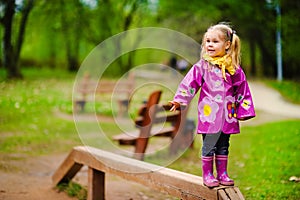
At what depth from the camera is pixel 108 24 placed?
103ft

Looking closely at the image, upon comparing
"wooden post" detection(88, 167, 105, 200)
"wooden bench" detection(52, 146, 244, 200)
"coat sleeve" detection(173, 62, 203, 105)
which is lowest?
"wooden post" detection(88, 167, 105, 200)

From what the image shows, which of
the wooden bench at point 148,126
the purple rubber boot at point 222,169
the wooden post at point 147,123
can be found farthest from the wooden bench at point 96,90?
the purple rubber boot at point 222,169

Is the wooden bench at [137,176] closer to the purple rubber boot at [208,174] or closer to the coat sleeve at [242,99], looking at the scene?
the purple rubber boot at [208,174]

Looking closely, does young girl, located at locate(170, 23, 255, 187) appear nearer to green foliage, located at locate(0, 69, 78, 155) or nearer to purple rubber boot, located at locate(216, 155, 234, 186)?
purple rubber boot, located at locate(216, 155, 234, 186)

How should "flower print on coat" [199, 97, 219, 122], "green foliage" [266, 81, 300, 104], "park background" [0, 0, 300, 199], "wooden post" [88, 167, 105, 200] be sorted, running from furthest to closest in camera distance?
1. "green foliage" [266, 81, 300, 104]
2. "park background" [0, 0, 300, 199]
3. "wooden post" [88, 167, 105, 200]
4. "flower print on coat" [199, 97, 219, 122]

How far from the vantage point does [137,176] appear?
453 cm

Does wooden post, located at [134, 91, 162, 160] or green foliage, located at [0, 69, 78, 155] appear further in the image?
green foliage, located at [0, 69, 78, 155]

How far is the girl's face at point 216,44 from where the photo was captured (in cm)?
355

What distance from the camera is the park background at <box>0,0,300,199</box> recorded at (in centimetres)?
781

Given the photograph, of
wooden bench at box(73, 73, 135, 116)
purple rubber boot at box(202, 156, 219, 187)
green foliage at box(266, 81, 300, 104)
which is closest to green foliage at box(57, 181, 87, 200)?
purple rubber boot at box(202, 156, 219, 187)

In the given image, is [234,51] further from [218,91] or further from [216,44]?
[218,91]

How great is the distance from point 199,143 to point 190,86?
23.7 feet

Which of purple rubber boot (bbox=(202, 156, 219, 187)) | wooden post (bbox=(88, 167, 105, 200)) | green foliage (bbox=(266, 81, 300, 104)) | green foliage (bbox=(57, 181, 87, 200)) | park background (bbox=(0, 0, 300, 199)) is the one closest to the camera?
purple rubber boot (bbox=(202, 156, 219, 187))

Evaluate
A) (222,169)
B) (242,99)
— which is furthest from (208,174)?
(242,99)
